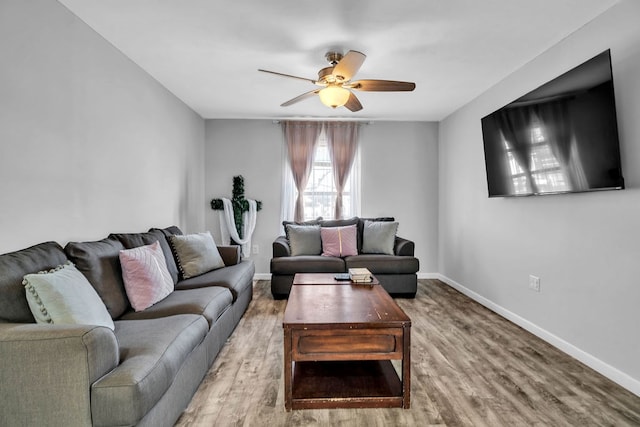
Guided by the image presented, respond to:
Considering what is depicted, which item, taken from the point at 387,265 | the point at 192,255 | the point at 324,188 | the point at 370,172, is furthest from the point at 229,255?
the point at 370,172

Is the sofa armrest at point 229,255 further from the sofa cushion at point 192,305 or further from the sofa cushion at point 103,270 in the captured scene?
the sofa cushion at point 103,270

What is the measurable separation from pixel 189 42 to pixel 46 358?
99.2 inches

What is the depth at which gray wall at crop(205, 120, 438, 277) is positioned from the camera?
5.50 metres

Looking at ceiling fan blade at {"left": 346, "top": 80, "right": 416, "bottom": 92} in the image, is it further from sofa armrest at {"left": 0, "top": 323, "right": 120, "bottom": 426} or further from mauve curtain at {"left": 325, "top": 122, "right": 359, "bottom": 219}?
sofa armrest at {"left": 0, "top": 323, "right": 120, "bottom": 426}

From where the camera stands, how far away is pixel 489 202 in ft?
13.4

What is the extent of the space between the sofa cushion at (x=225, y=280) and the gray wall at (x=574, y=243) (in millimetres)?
2695

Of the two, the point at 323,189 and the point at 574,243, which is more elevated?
the point at 323,189

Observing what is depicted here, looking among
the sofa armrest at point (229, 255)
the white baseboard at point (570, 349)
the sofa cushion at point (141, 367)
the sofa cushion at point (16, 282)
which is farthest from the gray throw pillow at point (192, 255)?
the white baseboard at point (570, 349)

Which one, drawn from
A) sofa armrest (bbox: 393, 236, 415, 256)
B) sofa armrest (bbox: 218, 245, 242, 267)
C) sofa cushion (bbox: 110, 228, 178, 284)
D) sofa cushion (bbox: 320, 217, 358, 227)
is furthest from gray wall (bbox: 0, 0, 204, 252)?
sofa armrest (bbox: 393, 236, 415, 256)

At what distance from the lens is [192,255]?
132 inches

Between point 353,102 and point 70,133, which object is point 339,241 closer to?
point 353,102

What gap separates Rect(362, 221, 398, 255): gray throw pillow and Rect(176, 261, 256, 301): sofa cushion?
1.76 meters

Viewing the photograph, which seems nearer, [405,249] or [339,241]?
[405,249]

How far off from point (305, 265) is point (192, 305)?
2.08m
